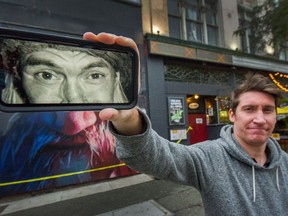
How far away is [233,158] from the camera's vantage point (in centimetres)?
154

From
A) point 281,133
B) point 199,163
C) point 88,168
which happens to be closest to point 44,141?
point 88,168

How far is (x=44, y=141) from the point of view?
18.4 feet

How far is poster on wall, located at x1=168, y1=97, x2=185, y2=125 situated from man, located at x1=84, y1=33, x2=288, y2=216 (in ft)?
18.4

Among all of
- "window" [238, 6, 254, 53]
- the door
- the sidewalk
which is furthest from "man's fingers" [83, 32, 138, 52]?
"window" [238, 6, 254, 53]

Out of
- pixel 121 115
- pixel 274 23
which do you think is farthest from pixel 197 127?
pixel 121 115

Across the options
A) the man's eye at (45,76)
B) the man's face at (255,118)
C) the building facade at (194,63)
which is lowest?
the man's face at (255,118)

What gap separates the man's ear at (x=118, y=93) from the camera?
918 mm

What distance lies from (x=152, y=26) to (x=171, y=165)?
6961 millimetres

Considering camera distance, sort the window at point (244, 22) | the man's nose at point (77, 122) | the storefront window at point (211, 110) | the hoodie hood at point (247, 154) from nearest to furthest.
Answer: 1. the hoodie hood at point (247, 154)
2. the man's nose at point (77, 122)
3. the storefront window at point (211, 110)
4. the window at point (244, 22)

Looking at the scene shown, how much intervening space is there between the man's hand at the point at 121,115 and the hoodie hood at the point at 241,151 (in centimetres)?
86

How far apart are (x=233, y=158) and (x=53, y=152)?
5369mm

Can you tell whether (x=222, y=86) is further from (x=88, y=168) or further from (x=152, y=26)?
(x=88, y=168)

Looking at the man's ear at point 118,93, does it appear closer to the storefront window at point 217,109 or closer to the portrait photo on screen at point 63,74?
the portrait photo on screen at point 63,74

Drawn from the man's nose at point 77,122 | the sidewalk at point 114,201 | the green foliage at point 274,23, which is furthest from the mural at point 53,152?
the green foliage at point 274,23
